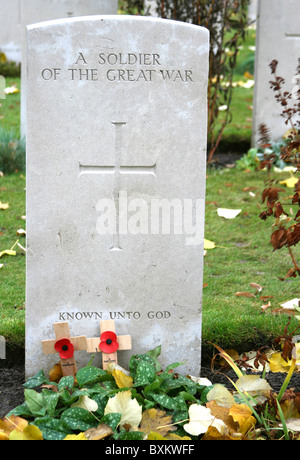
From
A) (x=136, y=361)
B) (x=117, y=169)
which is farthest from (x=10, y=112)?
(x=136, y=361)

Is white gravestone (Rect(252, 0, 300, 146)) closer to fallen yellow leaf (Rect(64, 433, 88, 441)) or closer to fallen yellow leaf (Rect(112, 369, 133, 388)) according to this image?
fallen yellow leaf (Rect(112, 369, 133, 388))

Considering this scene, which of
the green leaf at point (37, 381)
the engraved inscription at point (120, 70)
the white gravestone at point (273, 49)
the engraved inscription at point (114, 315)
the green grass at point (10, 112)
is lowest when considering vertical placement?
the green leaf at point (37, 381)

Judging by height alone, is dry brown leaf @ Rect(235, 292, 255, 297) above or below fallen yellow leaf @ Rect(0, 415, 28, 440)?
above

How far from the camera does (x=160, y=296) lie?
264 centimetres

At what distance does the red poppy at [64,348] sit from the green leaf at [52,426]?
377mm

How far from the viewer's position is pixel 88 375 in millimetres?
2467

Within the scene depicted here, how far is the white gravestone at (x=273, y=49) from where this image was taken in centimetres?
587

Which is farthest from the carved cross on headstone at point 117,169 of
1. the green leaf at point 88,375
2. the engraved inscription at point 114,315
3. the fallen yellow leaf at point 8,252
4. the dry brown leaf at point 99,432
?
the fallen yellow leaf at point 8,252

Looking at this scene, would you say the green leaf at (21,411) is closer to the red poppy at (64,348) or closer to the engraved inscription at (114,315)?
the red poppy at (64,348)

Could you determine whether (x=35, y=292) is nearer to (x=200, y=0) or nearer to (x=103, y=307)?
(x=103, y=307)

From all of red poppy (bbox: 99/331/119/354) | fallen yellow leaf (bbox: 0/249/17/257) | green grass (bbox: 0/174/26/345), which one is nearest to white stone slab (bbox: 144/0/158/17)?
green grass (bbox: 0/174/26/345)

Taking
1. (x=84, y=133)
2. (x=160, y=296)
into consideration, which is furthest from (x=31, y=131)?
(x=160, y=296)

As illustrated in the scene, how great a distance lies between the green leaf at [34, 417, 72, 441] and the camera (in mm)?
2174

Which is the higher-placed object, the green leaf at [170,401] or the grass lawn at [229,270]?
the grass lawn at [229,270]
